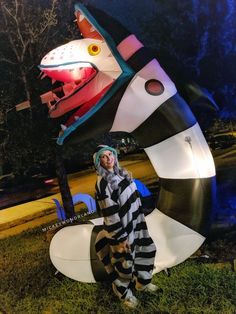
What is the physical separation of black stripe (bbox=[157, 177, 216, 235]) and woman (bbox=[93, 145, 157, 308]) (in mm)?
181

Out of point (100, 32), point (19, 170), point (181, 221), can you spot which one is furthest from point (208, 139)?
point (19, 170)

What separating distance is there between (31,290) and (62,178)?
68 cm

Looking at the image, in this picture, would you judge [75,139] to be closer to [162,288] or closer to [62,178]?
[62,178]

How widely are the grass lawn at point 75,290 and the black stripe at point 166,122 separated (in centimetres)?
82

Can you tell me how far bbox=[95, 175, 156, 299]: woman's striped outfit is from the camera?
2.18 meters

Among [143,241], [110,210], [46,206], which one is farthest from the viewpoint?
[46,206]

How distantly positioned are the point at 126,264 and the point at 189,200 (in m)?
0.51

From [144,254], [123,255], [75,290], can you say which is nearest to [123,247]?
[123,255]

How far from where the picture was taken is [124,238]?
86.3 inches

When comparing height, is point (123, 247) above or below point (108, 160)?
below

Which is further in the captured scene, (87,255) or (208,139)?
(208,139)

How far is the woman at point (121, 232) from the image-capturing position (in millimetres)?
2186

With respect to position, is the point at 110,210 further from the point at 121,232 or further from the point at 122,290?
the point at 122,290

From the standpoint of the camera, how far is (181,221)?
2.32 meters
